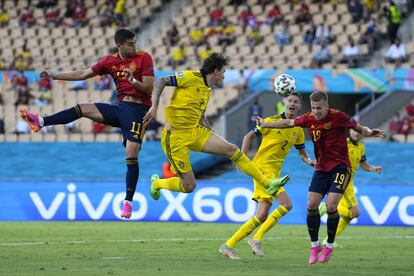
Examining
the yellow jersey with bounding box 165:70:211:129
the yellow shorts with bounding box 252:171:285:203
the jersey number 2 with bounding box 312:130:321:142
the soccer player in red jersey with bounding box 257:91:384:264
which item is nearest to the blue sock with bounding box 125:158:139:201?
the yellow jersey with bounding box 165:70:211:129

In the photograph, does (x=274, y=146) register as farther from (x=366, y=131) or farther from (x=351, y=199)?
(x=366, y=131)

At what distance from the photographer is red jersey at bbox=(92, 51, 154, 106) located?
55.1ft

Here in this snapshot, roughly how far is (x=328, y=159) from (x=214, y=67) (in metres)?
2.10

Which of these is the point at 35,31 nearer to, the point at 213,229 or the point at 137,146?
the point at 213,229

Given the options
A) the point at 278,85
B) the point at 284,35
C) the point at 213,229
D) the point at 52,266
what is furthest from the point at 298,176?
the point at 52,266

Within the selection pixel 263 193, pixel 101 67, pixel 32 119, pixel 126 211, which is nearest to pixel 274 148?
pixel 263 193

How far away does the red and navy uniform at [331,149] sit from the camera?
52.5 feet

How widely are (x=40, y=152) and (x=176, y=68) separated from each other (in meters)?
5.21

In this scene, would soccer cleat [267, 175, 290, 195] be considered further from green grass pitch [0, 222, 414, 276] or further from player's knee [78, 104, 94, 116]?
player's knee [78, 104, 94, 116]

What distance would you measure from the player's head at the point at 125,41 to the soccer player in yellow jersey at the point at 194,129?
0.85m

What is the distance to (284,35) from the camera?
37.6 m

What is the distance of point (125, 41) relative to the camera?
16703mm

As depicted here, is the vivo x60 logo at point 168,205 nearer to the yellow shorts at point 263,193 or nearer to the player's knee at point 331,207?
the yellow shorts at point 263,193

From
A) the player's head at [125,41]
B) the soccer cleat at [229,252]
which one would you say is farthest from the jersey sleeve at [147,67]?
the soccer cleat at [229,252]
